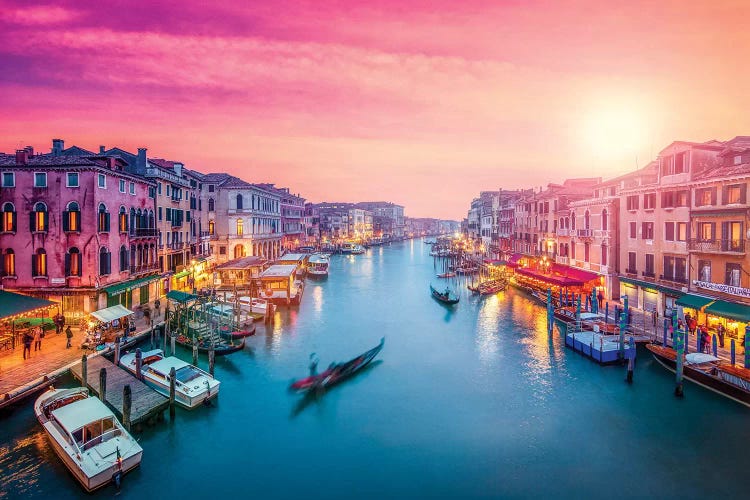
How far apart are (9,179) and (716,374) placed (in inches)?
1521

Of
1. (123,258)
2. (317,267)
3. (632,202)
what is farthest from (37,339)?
(317,267)

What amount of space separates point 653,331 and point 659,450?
43.7ft

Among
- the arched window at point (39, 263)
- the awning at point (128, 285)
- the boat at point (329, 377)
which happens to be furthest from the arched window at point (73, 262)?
the boat at point (329, 377)

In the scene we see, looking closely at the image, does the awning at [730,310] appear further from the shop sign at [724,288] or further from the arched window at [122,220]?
the arched window at [122,220]

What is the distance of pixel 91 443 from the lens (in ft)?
44.6

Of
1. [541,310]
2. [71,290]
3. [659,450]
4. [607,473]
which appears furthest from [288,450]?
[541,310]

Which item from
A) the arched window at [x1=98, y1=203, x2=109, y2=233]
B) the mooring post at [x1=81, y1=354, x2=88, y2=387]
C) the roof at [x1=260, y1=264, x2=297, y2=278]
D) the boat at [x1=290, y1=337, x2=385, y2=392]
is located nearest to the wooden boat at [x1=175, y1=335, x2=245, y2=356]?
the boat at [x1=290, y1=337, x2=385, y2=392]

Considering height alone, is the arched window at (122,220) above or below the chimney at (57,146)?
below

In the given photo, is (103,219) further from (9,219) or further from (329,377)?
(329,377)

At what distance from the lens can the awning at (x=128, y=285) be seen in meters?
27.0

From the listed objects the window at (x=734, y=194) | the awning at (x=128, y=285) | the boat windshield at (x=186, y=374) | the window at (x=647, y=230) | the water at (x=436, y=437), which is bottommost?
the water at (x=436, y=437)

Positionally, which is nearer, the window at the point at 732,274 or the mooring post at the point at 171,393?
the mooring post at the point at 171,393

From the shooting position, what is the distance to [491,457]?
15.3 m

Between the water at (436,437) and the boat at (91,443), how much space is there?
1.74 feet
